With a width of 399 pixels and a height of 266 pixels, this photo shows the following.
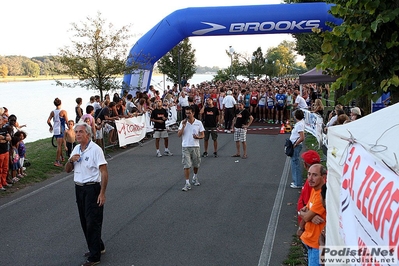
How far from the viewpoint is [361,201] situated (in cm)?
348

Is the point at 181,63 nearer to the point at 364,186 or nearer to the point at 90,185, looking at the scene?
the point at 90,185

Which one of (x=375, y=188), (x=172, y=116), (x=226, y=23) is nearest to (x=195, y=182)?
(x=375, y=188)

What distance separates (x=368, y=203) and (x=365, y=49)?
147 inches

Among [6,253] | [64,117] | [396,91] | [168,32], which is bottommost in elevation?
[6,253]

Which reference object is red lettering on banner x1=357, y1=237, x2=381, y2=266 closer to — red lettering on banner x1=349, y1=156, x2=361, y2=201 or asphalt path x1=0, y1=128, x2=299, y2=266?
red lettering on banner x1=349, y1=156, x2=361, y2=201

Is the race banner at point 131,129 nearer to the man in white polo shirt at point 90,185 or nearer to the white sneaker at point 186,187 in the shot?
the white sneaker at point 186,187

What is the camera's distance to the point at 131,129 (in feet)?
55.7

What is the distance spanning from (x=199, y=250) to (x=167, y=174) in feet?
18.0

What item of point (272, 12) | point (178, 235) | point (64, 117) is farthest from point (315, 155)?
point (272, 12)

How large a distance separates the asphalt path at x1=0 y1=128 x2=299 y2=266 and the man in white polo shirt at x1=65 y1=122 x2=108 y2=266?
1.37 ft

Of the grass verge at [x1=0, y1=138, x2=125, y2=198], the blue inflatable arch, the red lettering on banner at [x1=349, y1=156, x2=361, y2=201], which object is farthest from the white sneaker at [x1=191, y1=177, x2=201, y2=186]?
the blue inflatable arch

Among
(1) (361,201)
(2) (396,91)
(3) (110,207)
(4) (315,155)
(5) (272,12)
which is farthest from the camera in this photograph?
(5) (272,12)

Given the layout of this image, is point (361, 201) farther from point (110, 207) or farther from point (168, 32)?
point (168, 32)

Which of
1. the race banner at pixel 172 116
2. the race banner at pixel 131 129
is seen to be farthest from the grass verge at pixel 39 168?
the race banner at pixel 172 116
